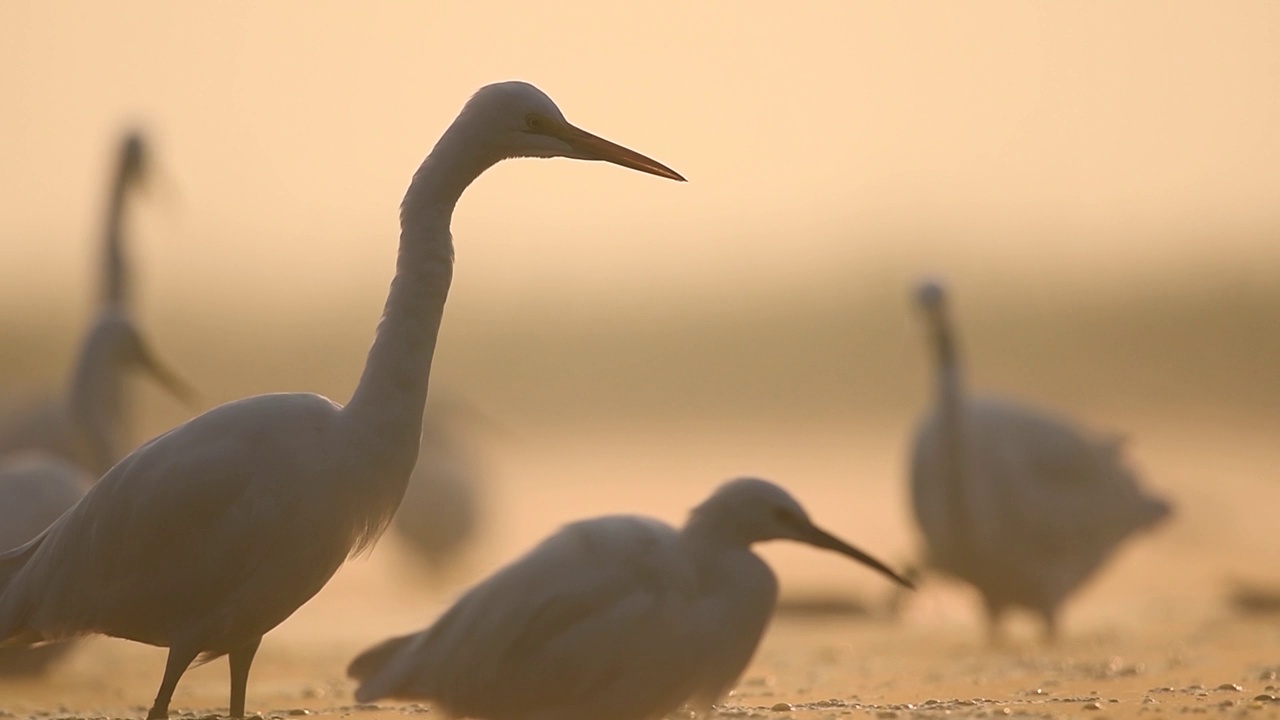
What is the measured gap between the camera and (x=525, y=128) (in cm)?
667

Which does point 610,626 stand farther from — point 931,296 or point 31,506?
point 931,296

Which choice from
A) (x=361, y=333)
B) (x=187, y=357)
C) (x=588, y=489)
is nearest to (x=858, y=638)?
(x=588, y=489)

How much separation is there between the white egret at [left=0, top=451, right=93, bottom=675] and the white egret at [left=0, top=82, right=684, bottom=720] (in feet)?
6.82

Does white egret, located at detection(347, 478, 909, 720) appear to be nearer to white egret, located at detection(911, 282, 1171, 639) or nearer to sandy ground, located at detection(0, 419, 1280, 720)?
sandy ground, located at detection(0, 419, 1280, 720)

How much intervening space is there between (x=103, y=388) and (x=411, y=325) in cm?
491

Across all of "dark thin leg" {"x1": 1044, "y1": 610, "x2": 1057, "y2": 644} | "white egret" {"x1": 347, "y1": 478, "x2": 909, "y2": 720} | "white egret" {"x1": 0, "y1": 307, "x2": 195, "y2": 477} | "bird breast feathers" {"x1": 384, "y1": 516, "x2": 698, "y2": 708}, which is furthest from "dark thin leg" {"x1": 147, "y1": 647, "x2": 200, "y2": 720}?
"dark thin leg" {"x1": 1044, "y1": 610, "x2": 1057, "y2": 644}

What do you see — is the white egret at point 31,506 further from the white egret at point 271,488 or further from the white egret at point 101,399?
the white egret at point 271,488

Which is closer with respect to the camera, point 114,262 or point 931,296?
point 931,296

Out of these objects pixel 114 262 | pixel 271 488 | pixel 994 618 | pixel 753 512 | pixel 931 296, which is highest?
pixel 931 296

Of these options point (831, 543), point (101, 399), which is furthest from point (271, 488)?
point (101, 399)

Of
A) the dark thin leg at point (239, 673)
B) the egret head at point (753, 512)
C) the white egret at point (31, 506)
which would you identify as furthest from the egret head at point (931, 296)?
the dark thin leg at point (239, 673)

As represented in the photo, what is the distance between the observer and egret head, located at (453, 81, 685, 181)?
6617 millimetres

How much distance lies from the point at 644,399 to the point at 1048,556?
29341mm

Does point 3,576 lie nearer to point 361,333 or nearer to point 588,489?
point 588,489
